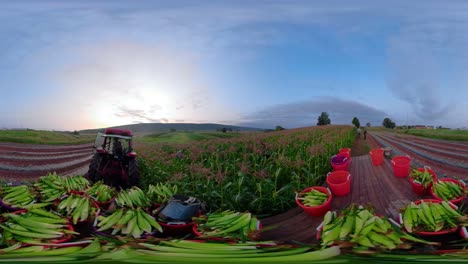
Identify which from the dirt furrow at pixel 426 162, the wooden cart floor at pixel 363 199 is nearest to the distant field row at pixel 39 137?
the wooden cart floor at pixel 363 199

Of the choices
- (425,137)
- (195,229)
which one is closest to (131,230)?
(195,229)

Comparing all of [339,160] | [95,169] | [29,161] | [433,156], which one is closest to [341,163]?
[339,160]

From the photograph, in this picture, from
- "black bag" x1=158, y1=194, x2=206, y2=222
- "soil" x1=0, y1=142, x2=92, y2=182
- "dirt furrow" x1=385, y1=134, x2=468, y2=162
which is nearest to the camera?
"black bag" x1=158, y1=194, x2=206, y2=222

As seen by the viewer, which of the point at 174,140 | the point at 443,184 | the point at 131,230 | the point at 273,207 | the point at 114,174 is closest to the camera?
the point at 131,230

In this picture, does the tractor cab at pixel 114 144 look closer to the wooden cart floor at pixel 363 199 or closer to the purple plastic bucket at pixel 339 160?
the wooden cart floor at pixel 363 199

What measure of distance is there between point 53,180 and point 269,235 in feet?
10.0

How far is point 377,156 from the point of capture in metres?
3.69

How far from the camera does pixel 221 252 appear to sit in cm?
146

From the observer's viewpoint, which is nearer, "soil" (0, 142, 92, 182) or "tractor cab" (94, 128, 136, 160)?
"soil" (0, 142, 92, 182)

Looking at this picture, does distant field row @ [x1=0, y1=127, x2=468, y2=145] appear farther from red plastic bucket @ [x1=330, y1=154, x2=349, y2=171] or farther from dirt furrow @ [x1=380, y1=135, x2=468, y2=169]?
red plastic bucket @ [x1=330, y1=154, x2=349, y2=171]

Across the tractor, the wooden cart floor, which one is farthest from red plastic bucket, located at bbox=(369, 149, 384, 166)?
the tractor

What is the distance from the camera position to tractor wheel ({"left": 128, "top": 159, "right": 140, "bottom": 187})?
4315mm

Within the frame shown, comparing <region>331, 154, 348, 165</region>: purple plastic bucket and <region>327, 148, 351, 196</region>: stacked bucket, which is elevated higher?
<region>331, 154, 348, 165</region>: purple plastic bucket

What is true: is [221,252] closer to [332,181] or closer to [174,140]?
[332,181]
